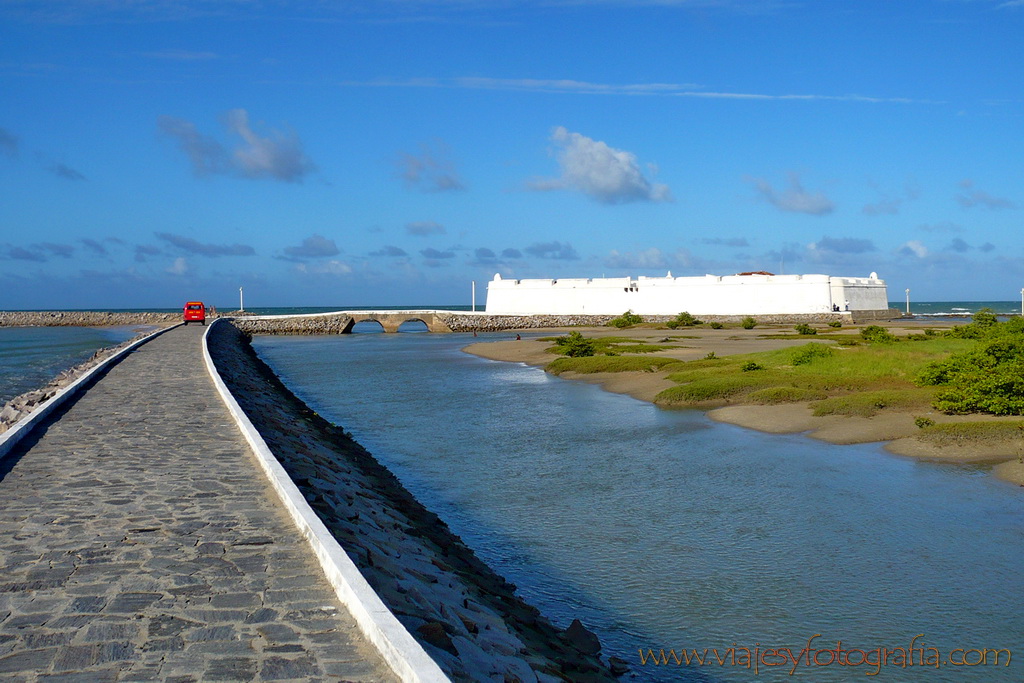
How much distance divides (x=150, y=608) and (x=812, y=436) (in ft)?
51.2

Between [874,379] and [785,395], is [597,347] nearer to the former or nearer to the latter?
[874,379]

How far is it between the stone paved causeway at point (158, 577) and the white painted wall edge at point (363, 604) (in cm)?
9

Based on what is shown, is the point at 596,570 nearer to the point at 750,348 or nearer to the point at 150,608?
the point at 150,608

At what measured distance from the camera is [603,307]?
90.3 meters

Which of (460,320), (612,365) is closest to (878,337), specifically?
(612,365)

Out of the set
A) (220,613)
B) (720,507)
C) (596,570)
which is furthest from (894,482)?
(220,613)

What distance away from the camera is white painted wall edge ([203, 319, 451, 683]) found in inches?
175

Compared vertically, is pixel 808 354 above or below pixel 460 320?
below

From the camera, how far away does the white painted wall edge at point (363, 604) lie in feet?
14.5

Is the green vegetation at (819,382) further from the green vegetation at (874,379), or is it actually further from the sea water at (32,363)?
the sea water at (32,363)

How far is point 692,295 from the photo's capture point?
86.1 meters

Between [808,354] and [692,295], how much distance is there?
5690 centimetres

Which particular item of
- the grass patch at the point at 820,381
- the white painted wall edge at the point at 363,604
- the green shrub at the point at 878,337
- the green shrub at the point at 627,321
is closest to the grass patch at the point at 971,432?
the grass patch at the point at 820,381

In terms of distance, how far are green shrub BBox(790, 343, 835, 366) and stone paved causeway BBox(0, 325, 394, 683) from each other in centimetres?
2259
